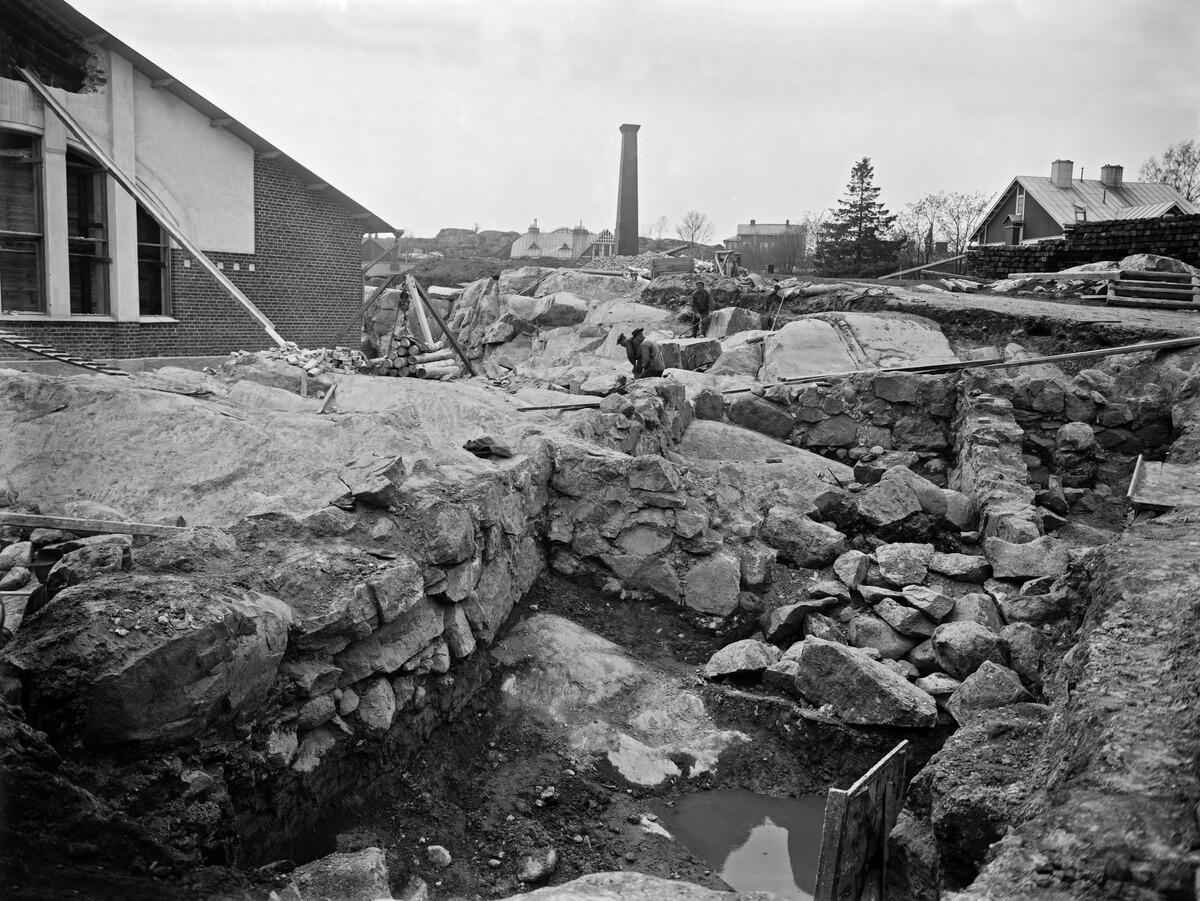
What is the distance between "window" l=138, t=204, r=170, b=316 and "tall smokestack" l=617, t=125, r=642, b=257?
784 inches

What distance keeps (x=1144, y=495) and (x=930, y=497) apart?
3.32 meters

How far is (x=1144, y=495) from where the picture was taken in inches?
266

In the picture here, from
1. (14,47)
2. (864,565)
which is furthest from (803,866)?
(14,47)

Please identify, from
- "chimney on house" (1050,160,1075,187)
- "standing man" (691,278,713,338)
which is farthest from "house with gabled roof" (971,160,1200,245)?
"standing man" (691,278,713,338)

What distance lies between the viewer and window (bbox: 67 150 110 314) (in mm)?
15648

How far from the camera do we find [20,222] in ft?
48.6

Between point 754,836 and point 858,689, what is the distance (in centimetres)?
132

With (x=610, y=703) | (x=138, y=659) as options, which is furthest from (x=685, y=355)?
(x=138, y=659)

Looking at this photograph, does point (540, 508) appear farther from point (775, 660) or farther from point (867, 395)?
point (867, 395)

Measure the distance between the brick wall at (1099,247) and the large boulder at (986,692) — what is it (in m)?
17.4

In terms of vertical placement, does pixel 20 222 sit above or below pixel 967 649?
above

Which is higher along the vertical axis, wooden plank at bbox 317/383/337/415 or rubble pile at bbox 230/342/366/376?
rubble pile at bbox 230/342/366/376

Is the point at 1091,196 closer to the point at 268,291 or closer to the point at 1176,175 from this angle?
the point at 1176,175

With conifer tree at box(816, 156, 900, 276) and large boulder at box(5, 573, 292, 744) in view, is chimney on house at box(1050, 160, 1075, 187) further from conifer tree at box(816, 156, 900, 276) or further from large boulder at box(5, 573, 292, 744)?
large boulder at box(5, 573, 292, 744)
